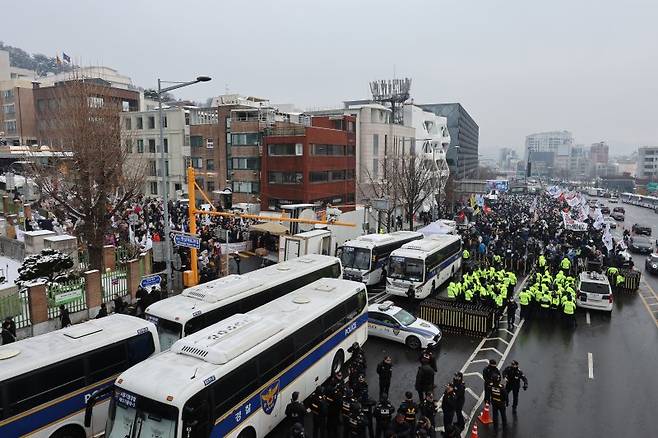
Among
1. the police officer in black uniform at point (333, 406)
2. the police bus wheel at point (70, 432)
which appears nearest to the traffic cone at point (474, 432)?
the police officer in black uniform at point (333, 406)

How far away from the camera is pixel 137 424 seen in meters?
8.45

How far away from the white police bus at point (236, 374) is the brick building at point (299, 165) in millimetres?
26731

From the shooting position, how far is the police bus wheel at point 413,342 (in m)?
16.8

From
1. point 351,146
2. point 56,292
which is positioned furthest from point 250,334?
point 351,146

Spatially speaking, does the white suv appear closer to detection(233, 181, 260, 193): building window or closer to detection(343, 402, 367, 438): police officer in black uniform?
detection(343, 402, 367, 438): police officer in black uniform

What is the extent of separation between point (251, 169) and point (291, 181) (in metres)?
5.53

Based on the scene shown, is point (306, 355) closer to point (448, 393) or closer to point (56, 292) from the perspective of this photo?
point (448, 393)

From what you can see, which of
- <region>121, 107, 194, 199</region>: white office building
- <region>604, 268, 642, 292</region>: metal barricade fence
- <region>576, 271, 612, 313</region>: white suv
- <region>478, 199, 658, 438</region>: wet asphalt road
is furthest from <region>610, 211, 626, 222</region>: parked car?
<region>121, 107, 194, 199</region>: white office building

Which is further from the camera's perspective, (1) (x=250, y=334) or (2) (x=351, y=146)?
(2) (x=351, y=146)

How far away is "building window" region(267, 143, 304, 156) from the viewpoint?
40688mm

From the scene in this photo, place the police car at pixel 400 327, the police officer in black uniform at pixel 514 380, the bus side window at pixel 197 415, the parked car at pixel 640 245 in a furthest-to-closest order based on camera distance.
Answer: the parked car at pixel 640 245 → the police car at pixel 400 327 → the police officer in black uniform at pixel 514 380 → the bus side window at pixel 197 415

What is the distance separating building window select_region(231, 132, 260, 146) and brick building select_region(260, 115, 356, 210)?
4.69 ft

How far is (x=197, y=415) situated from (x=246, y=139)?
38400mm

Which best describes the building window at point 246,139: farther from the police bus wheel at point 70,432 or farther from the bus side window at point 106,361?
the police bus wheel at point 70,432
